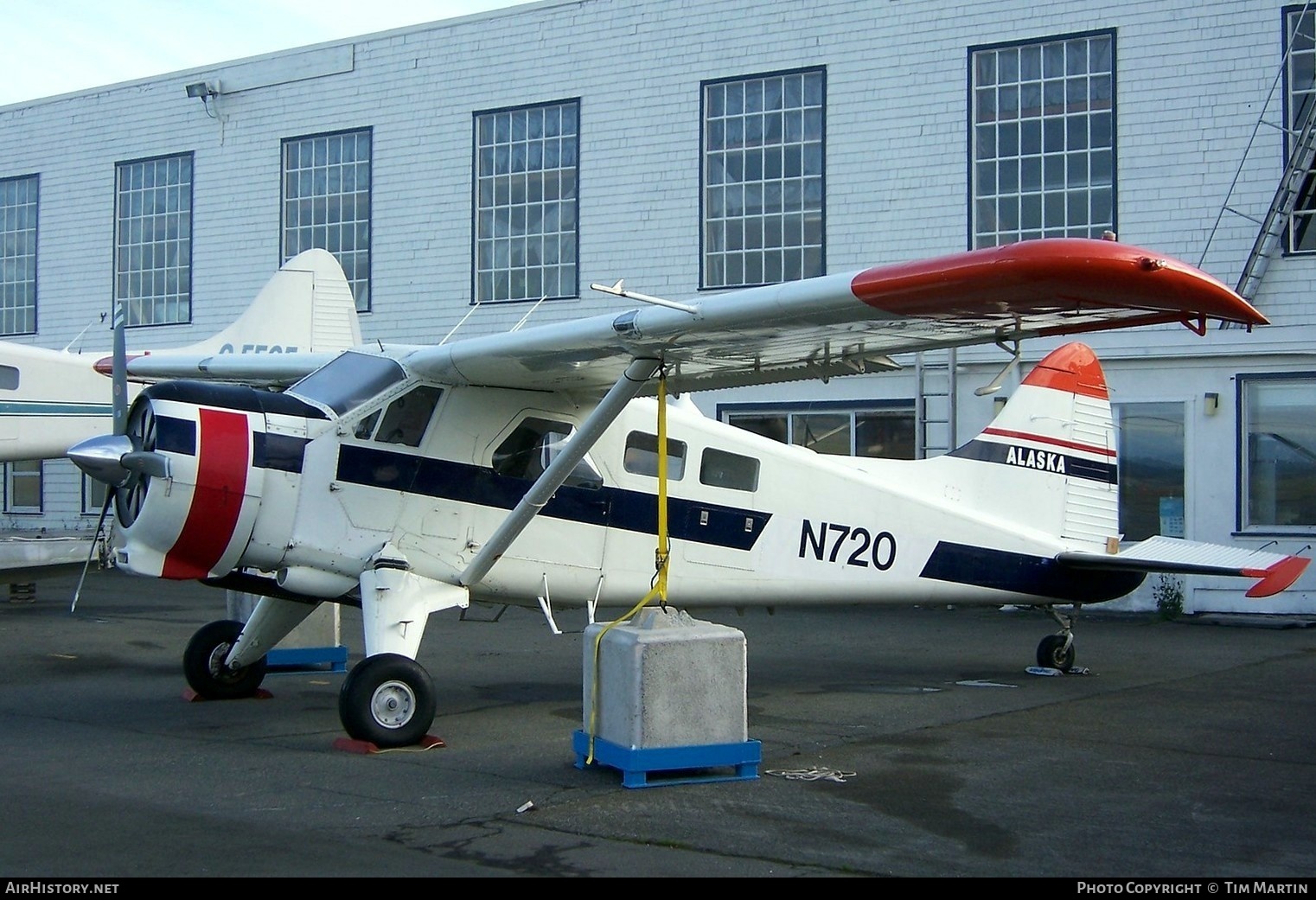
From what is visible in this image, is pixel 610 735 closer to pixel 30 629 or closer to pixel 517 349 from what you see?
pixel 517 349

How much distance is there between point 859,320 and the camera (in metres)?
6.98

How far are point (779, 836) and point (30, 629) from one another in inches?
482

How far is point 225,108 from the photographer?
26.7m

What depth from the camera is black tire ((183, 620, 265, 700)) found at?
33.5 ft

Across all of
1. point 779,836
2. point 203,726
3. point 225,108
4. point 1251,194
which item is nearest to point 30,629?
point 203,726

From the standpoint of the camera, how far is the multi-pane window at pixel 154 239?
27.2 meters

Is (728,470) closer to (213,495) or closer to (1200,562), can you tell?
(213,495)

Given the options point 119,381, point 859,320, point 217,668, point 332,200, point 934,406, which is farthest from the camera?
point 332,200

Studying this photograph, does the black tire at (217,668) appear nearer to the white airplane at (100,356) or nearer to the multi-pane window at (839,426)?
the white airplane at (100,356)

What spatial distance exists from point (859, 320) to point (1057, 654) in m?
6.02

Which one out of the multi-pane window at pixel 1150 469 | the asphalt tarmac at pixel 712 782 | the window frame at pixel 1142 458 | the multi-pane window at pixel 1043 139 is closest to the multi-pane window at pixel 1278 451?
the window frame at pixel 1142 458

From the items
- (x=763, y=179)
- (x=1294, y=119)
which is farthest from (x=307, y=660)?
(x=1294, y=119)

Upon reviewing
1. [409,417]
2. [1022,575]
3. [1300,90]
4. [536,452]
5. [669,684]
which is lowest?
[669,684]

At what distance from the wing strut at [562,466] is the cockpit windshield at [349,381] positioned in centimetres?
126
